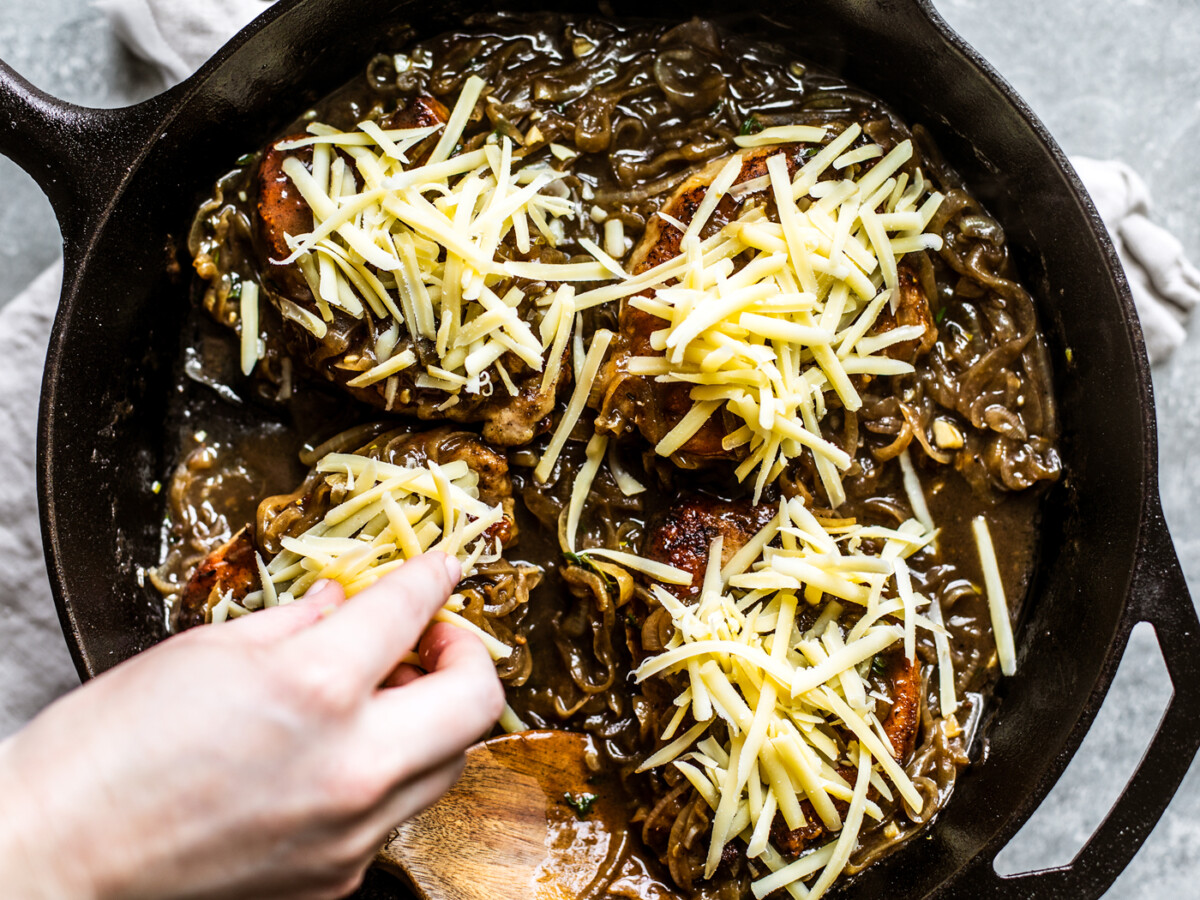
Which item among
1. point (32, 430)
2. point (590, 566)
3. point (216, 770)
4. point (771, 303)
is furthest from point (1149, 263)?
point (32, 430)

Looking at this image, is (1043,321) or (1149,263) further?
(1149,263)

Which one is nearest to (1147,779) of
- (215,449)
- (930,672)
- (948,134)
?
(930,672)

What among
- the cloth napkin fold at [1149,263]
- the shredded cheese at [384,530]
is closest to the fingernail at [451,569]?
the shredded cheese at [384,530]

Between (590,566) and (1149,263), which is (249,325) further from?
(1149,263)

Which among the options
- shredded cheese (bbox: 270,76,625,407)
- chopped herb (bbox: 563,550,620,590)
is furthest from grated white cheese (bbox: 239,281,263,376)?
chopped herb (bbox: 563,550,620,590)

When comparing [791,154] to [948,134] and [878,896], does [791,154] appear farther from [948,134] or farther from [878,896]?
[878,896]

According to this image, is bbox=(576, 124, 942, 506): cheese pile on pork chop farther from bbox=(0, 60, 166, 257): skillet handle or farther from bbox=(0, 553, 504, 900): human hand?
bbox=(0, 60, 166, 257): skillet handle
